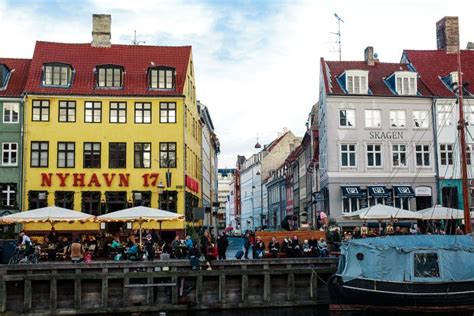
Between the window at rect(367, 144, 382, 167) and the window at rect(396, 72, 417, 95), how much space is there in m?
5.06

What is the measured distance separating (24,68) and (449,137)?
34490 mm

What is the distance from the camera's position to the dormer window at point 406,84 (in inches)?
2064

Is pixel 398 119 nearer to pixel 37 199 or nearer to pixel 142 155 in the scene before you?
pixel 142 155

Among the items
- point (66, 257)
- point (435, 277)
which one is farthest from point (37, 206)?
point (435, 277)

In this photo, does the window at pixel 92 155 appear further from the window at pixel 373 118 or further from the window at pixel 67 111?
the window at pixel 373 118

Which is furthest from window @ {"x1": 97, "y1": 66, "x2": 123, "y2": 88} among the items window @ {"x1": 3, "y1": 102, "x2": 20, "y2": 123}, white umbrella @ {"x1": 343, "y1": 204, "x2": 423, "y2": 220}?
white umbrella @ {"x1": 343, "y1": 204, "x2": 423, "y2": 220}

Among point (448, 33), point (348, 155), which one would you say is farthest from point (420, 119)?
point (448, 33)

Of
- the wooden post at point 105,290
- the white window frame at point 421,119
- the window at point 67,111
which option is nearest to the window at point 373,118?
the white window frame at point 421,119

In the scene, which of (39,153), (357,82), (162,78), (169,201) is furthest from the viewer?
(357,82)

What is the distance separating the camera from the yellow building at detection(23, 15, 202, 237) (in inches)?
1869

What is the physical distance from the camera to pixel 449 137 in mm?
52031

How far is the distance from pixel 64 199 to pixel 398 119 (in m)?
26.9

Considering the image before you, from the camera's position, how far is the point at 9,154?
4756cm

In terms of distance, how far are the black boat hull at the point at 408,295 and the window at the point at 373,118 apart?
2584 centimetres
